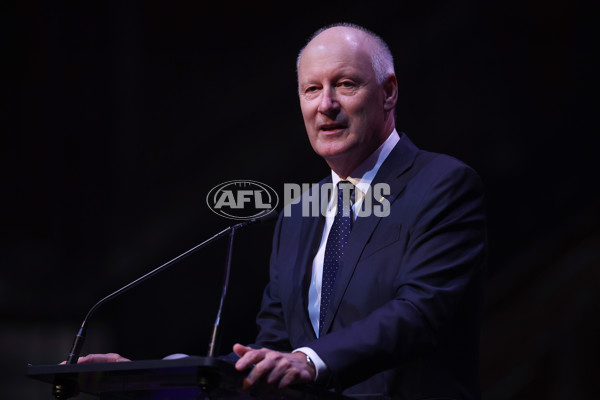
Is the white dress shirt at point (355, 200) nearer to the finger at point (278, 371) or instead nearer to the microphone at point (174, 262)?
the microphone at point (174, 262)

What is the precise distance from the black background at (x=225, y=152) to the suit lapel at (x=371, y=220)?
2.62ft

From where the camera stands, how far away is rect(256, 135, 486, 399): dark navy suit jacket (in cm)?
153

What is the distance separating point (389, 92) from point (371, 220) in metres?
0.54

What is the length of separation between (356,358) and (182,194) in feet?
6.20

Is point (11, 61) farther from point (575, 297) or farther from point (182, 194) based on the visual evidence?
point (575, 297)

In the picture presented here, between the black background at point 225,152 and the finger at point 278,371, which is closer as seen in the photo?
the finger at point 278,371

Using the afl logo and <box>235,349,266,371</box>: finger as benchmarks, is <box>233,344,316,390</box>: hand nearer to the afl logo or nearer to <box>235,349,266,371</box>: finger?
<box>235,349,266,371</box>: finger

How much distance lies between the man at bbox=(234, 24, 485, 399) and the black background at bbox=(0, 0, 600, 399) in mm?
759

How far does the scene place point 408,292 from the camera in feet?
5.43

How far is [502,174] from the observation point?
9.08 ft

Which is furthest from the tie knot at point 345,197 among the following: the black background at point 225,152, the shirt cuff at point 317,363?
the black background at point 225,152

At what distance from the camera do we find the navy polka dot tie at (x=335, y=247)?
6.13 feet

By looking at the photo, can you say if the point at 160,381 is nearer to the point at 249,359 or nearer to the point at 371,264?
the point at 249,359

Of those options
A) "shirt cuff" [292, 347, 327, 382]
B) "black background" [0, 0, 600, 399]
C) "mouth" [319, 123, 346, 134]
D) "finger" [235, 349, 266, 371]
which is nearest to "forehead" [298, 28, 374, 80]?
"mouth" [319, 123, 346, 134]
